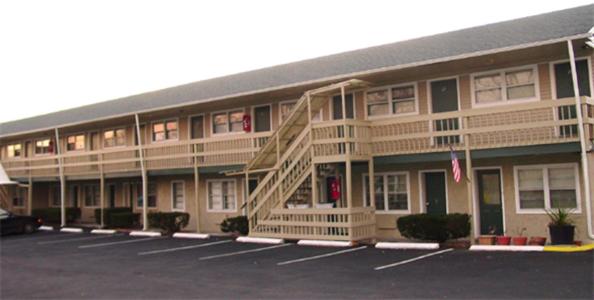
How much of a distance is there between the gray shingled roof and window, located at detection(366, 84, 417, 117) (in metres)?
1.04

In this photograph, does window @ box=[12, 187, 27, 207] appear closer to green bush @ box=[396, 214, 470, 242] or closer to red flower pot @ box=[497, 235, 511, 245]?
green bush @ box=[396, 214, 470, 242]

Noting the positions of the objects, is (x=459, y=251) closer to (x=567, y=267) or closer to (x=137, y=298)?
(x=567, y=267)

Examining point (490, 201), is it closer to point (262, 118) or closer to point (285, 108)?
point (285, 108)

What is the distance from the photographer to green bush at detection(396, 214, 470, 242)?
15289 mm

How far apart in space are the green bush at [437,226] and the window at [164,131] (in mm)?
13013

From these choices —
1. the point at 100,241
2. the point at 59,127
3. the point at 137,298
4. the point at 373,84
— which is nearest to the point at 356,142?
the point at 373,84

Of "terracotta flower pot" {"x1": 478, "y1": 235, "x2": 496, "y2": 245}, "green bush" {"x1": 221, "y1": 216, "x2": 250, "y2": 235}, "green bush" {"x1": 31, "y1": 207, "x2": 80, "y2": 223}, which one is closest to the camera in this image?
"terracotta flower pot" {"x1": 478, "y1": 235, "x2": 496, "y2": 245}

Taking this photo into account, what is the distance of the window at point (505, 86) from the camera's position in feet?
52.5

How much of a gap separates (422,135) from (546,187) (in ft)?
12.2

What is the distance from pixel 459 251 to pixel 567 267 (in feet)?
11.2

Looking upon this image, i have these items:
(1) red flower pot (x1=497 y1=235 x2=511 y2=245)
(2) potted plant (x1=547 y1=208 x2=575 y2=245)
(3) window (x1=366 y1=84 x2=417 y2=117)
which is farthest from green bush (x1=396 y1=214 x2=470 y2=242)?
(3) window (x1=366 y1=84 x2=417 y2=117)

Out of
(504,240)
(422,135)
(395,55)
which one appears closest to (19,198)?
(395,55)

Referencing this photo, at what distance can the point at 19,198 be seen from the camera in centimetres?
3641

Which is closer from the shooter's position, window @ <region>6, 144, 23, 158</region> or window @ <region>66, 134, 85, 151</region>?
window @ <region>66, 134, 85, 151</region>
